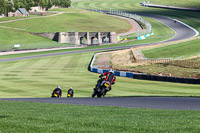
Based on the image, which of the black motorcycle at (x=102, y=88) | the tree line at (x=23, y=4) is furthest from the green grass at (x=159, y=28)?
the black motorcycle at (x=102, y=88)

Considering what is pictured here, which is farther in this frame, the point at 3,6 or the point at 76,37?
the point at 3,6

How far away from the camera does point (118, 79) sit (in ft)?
144

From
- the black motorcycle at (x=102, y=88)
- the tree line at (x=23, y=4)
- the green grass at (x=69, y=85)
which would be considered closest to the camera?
the black motorcycle at (x=102, y=88)

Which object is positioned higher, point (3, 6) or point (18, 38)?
point (3, 6)

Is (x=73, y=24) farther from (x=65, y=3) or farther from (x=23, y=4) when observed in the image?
(x=65, y=3)

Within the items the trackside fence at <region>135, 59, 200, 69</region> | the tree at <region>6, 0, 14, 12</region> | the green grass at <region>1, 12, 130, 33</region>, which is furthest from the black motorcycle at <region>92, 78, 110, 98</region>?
the tree at <region>6, 0, 14, 12</region>

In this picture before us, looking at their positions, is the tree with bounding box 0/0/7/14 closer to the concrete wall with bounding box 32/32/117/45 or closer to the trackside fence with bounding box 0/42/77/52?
the concrete wall with bounding box 32/32/117/45

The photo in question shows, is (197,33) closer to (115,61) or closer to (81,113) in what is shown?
(115,61)

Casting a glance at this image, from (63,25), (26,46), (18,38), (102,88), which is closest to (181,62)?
(102,88)

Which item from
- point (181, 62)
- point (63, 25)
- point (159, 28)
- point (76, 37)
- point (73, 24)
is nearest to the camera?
point (181, 62)

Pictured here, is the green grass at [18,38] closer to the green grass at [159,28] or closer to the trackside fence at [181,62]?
the green grass at [159,28]

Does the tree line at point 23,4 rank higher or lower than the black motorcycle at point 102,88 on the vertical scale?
lower

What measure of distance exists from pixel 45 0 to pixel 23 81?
128 m

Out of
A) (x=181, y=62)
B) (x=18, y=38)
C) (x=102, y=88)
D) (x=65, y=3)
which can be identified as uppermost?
(x=102, y=88)
